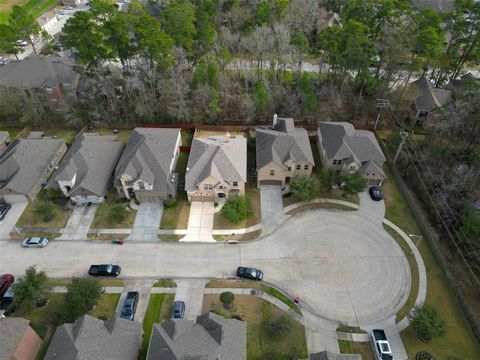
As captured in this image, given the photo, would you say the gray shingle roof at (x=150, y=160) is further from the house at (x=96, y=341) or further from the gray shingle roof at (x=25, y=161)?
the house at (x=96, y=341)

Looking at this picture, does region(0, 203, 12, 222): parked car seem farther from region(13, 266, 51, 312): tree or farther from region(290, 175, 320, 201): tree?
region(290, 175, 320, 201): tree

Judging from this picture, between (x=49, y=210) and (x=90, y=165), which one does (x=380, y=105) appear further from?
(x=49, y=210)

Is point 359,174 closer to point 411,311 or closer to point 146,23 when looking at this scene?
point 411,311

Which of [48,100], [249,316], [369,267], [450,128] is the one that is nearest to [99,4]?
[48,100]

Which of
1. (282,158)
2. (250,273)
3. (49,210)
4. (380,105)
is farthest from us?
(380,105)

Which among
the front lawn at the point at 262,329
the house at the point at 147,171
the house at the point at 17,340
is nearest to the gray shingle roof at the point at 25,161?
the house at the point at 147,171

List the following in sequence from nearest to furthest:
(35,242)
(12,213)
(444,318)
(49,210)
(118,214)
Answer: (444,318)
(35,242)
(118,214)
(49,210)
(12,213)

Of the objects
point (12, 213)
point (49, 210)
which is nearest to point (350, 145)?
point (49, 210)
